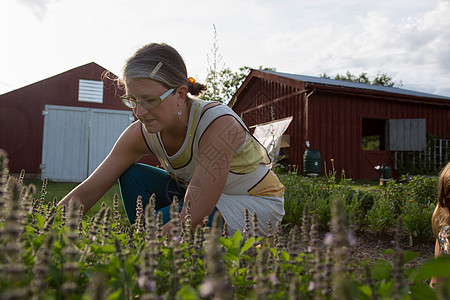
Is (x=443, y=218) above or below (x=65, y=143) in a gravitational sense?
below

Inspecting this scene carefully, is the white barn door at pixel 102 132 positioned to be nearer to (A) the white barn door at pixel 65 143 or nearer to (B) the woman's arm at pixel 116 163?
(A) the white barn door at pixel 65 143

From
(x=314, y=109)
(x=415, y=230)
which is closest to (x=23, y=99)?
(x=314, y=109)

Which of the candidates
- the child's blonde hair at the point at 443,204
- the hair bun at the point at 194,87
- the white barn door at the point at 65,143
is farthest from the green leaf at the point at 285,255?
the white barn door at the point at 65,143

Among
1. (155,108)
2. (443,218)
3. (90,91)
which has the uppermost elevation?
(90,91)

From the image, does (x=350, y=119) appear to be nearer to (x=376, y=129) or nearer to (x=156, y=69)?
(x=376, y=129)

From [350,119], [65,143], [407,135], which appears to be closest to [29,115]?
[65,143]

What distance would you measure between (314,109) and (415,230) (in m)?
10.3

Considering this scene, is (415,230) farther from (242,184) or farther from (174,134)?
(174,134)

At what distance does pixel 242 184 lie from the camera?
10.3 ft

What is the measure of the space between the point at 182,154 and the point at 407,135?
1549cm

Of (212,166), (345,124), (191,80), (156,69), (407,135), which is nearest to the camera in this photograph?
(212,166)

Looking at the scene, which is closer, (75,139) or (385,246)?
(385,246)

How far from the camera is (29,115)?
15.6m

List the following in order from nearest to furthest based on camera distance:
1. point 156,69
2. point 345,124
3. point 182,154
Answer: point 156,69, point 182,154, point 345,124
